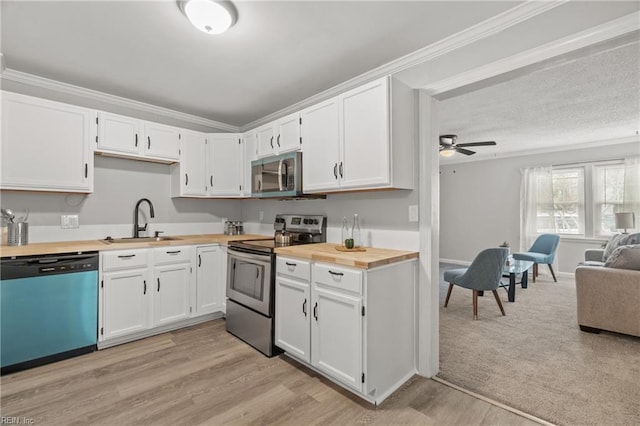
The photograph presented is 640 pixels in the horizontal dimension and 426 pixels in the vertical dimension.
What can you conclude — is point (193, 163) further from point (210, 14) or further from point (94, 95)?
point (210, 14)

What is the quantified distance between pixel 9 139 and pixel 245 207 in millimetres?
2473

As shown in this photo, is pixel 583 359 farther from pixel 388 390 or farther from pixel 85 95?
pixel 85 95

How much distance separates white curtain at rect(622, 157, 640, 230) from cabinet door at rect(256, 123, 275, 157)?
5910mm

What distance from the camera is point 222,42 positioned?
2.29 meters

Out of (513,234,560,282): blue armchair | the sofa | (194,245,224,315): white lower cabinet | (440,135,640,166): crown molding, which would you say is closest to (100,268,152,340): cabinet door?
(194,245,224,315): white lower cabinet

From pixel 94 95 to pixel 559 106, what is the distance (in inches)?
204

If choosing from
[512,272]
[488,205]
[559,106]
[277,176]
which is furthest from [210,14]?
[488,205]

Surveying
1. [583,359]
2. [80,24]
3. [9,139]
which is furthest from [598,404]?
[9,139]

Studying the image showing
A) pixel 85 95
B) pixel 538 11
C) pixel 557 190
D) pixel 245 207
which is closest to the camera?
pixel 538 11

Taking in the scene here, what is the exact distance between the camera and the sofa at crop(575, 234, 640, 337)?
2.98 m

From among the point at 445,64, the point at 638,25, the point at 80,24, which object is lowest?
the point at 638,25

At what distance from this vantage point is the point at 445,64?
7.55ft

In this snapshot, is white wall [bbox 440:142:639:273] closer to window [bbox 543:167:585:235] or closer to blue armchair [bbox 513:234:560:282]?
window [bbox 543:167:585:235]

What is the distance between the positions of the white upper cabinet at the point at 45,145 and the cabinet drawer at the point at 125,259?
72cm
